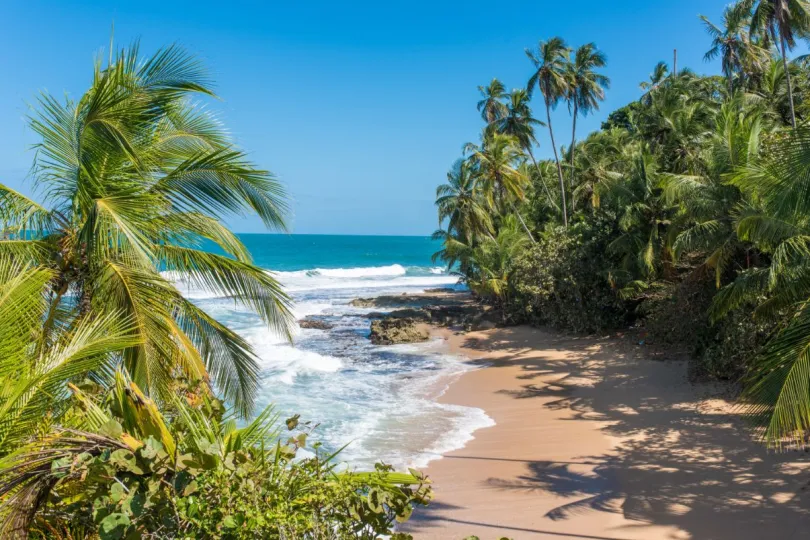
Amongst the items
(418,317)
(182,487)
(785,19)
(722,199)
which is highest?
(785,19)

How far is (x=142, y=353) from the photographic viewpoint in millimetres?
4453

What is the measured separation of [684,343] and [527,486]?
8557 mm

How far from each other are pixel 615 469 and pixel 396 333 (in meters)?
14.4

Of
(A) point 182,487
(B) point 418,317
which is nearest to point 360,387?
(B) point 418,317

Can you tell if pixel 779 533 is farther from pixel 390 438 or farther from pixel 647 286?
pixel 647 286

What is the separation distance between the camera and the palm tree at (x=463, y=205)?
31.1m

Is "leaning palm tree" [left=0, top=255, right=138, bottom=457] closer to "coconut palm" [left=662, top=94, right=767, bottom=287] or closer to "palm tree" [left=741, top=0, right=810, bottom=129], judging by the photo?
"coconut palm" [left=662, top=94, right=767, bottom=287]

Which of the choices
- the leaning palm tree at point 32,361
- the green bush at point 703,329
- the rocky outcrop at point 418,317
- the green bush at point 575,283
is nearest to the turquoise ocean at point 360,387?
the rocky outcrop at point 418,317

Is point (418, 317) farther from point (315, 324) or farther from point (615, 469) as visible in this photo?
point (615, 469)

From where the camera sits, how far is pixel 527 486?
8453 millimetres

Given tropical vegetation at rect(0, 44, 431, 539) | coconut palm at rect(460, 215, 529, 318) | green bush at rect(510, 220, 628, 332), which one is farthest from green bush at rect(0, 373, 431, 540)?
coconut palm at rect(460, 215, 529, 318)

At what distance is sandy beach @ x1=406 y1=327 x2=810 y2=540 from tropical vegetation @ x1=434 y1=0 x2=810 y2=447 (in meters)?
0.94

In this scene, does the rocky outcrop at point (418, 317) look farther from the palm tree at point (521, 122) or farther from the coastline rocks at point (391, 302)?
the palm tree at point (521, 122)

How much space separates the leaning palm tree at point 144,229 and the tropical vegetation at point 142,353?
16 millimetres
